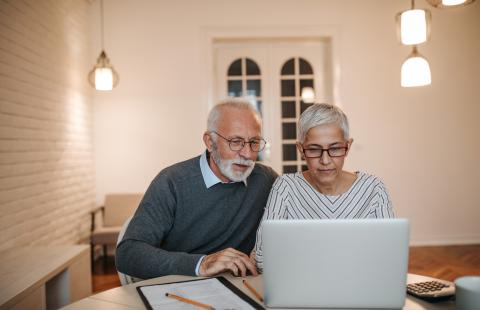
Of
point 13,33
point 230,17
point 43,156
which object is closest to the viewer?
point 13,33

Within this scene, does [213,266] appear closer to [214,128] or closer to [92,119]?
[214,128]

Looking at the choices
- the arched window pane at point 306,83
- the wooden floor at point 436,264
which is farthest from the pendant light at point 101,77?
the arched window pane at point 306,83

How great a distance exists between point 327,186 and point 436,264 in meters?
3.08

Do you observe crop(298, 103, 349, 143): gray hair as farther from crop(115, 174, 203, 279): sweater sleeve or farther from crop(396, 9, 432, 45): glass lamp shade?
crop(396, 9, 432, 45): glass lamp shade

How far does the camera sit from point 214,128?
1.93m

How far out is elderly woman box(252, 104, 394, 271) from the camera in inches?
64.7

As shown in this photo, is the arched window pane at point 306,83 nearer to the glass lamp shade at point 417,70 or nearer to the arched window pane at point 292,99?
the arched window pane at point 292,99

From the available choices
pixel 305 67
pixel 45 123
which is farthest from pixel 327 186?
pixel 305 67

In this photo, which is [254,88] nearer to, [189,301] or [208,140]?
[208,140]

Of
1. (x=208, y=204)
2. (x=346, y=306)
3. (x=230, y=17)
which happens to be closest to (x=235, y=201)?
(x=208, y=204)

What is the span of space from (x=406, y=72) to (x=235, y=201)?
2.54 m

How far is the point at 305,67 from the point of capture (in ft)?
17.3

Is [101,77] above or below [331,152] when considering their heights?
above

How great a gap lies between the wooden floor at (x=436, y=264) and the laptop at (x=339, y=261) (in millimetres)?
2972
